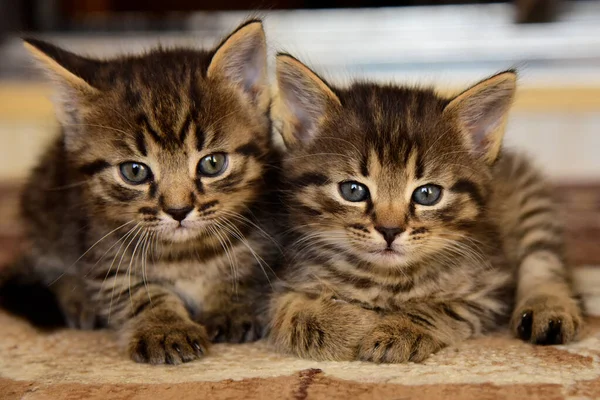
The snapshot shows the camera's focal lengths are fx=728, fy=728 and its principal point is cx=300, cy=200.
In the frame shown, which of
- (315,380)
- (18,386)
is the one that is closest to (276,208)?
(315,380)

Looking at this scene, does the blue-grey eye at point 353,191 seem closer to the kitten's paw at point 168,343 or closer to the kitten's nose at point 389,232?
the kitten's nose at point 389,232

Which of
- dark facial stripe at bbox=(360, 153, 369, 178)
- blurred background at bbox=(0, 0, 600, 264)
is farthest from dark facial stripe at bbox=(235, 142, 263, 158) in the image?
blurred background at bbox=(0, 0, 600, 264)

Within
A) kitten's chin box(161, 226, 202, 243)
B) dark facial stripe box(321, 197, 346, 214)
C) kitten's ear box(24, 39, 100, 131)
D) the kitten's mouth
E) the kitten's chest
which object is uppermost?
kitten's ear box(24, 39, 100, 131)

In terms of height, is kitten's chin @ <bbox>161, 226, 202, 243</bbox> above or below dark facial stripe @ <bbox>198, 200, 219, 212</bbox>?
below

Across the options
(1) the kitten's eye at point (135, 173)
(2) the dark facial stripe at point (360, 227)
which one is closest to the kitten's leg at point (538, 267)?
(2) the dark facial stripe at point (360, 227)

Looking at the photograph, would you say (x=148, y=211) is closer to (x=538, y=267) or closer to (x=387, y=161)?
(x=387, y=161)

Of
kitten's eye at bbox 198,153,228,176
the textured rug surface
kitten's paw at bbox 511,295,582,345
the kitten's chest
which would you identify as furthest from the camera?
the kitten's chest

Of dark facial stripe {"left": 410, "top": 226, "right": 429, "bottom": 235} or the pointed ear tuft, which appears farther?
the pointed ear tuft

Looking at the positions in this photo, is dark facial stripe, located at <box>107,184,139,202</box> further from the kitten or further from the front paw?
the front paw
